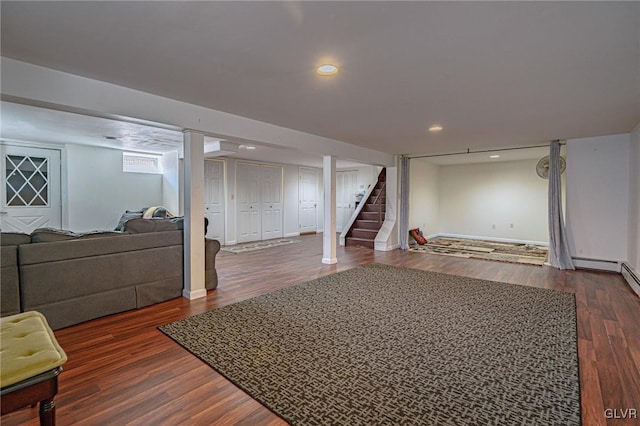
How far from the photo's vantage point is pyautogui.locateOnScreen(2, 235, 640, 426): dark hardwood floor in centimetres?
174

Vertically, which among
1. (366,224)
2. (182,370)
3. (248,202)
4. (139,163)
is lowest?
(182,370)

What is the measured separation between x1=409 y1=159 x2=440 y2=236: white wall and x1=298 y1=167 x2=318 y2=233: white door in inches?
134

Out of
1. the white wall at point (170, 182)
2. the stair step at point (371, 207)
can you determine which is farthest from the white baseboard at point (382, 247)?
the white wall at point (170, 182)

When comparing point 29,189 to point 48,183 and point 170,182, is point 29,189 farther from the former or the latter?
point 170,182

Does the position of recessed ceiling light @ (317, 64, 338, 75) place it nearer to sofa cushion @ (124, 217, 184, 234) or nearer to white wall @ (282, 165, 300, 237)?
sofa cushion @ (124, 217, 184, 234)

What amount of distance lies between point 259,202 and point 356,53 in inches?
266

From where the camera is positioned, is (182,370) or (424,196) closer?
(182,370)

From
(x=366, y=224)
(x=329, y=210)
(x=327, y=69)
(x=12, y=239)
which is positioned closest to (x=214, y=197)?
(x=329, y=210)

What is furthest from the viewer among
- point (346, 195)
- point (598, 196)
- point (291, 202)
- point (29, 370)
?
point (346, 195)

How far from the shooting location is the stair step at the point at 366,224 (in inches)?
319

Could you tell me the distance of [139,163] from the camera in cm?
738

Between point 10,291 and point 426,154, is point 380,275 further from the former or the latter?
point 10,291

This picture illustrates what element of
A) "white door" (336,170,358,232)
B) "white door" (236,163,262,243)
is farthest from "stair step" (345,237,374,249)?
"white door" (236,163,262,243)

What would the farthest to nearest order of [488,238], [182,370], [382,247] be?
1. [488,238]
2. [382,247]
3. [182,370]
